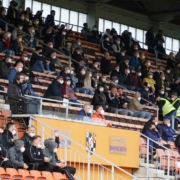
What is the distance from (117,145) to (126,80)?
5.96m

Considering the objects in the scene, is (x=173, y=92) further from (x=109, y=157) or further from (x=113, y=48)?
(x=109, y=157)

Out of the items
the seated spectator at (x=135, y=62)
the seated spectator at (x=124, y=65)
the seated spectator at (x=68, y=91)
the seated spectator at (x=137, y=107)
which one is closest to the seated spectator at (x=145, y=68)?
the seated spectator at (x=135, y=62)

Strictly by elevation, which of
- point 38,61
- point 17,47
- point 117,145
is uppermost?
point 17,47

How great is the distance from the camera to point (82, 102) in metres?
21.4

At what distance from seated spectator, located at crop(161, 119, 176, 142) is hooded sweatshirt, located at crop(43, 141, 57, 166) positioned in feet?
20.0

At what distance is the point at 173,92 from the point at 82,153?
7.61 metres

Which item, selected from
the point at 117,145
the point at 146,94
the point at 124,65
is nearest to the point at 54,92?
the point at 117,145

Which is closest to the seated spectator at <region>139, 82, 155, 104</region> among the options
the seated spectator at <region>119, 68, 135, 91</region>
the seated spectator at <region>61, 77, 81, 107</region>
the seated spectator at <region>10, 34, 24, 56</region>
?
the seated spectator at <region>119, 68, 135, 91</region>

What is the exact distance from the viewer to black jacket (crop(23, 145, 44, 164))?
15461mm

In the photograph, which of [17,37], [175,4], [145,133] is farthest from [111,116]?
[175,4]

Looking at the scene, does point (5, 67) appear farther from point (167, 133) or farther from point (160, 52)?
point (160, 52)

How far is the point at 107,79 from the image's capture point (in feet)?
80.0

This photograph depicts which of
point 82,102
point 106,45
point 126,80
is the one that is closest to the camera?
point 82,102

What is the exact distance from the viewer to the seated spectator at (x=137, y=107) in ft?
73.1
